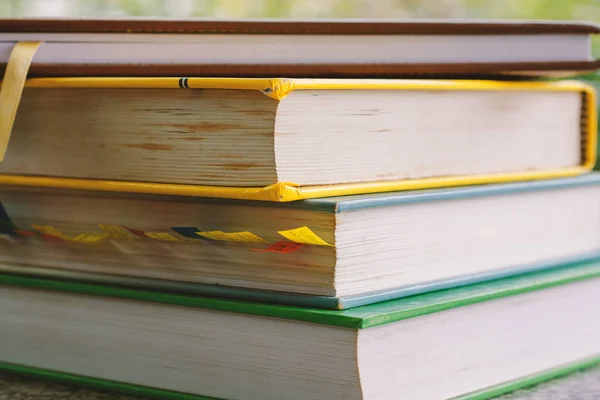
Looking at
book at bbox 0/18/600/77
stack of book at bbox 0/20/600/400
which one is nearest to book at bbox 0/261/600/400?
stack of book at bbox 0/20/600/400

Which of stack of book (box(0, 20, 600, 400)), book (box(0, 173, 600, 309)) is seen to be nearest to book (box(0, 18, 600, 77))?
stack of book (box(0, 20, 600, 400))

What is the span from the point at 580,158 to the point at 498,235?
0.18 meters

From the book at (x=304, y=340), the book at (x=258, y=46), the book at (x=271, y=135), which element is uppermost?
the book at (x=258, y=46)

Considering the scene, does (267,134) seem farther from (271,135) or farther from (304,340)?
(304,340)

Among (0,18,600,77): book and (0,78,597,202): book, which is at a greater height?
(0,18,600,77): book


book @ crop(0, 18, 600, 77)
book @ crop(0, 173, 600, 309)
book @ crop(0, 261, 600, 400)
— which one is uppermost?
book @ crop(0, 18, 600, 77)

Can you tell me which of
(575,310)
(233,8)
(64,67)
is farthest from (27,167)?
(233,8)

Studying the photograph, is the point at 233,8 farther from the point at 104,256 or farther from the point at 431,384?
the point at 431,384

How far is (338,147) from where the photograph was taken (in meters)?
0.60

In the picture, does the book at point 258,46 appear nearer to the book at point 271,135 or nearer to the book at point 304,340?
the book at point 271,135

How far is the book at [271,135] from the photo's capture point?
57cm

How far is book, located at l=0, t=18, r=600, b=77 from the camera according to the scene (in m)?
0.64

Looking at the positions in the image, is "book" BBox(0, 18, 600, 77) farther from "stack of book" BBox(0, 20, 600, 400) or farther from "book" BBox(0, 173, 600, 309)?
"book" BBox(0, 173, 600, 309)

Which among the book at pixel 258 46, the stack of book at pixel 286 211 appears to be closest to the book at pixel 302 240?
the stack of book at pixel 286 211
